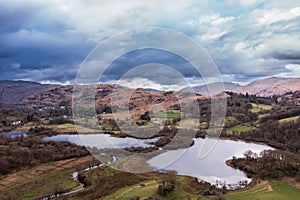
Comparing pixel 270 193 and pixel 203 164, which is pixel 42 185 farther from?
pixel 270 193

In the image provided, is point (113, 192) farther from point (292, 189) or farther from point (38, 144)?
point (38, 144)

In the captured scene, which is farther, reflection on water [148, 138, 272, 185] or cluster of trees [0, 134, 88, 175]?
cluster of trees [0, 134, 88, 175]

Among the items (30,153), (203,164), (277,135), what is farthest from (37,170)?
(277,135)

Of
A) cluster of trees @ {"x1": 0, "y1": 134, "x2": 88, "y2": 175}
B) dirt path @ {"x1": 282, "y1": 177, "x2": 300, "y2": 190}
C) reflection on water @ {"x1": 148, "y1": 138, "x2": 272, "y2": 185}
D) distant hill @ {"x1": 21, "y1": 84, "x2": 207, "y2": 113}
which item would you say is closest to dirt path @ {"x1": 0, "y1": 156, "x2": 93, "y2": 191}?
cluster of trees @ {"x1": 0, "y1": 134, "x2": 88, "y2": 175}

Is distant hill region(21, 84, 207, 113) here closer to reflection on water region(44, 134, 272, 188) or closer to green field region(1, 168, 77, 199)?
reflection on water region(44, 134, 272, 188)

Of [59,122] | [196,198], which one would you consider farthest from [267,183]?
[59,122]

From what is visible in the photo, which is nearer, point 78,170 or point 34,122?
point 78,170
